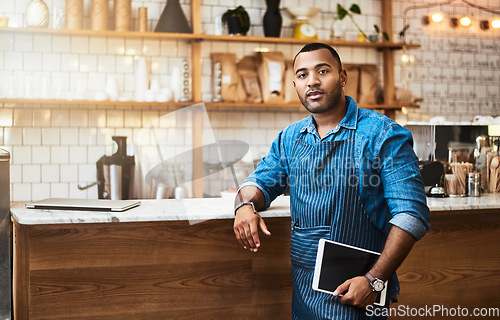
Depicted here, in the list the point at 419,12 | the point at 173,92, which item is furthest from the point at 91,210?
the point at 419,12

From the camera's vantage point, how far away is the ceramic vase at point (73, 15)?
3.89 meters

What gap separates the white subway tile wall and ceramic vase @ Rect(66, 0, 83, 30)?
0.23 metres

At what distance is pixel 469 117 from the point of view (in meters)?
5.11

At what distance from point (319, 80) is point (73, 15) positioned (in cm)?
273

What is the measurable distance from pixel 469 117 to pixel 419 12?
1138 millimetres

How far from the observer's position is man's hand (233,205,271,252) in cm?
188

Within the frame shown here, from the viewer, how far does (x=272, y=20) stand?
4.32m

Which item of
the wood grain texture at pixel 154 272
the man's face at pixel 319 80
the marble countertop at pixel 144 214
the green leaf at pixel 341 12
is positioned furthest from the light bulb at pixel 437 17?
the man's face at pixel 319 80

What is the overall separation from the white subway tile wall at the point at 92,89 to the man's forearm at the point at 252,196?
6.45 ft

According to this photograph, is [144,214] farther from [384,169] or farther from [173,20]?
[173,20]

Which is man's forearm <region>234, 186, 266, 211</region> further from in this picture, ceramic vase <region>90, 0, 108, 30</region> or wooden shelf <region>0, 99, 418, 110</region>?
ceramic vase <region>90, 0, 108, 30</region>

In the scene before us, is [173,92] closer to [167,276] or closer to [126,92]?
[126,92]

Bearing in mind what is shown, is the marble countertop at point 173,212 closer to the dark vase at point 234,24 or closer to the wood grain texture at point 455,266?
the wood grain texture at point 455,266

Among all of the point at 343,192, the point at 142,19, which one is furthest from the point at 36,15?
the point at 343,192
